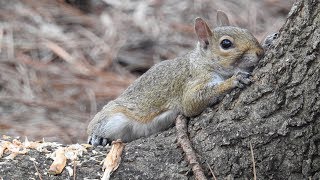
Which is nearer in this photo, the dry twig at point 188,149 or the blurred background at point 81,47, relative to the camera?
the dry twig at point 188,149

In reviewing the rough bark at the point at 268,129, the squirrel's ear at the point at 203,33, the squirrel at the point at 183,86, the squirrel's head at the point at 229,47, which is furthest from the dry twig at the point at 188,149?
the squirrel's ear at the point at 203,33

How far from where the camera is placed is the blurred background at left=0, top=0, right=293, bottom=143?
5.53m

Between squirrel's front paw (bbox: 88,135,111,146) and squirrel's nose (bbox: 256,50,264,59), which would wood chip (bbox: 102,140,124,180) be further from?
squirrel's nose (bbox: 256,50,264,59)

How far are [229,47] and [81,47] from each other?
2696 millimetres

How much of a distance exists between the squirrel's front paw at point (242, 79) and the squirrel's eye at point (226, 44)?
43 centimetres

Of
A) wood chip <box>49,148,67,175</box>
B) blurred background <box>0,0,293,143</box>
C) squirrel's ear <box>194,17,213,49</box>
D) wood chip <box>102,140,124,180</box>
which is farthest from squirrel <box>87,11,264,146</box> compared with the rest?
blurred background <box>0,0,293,143</box>

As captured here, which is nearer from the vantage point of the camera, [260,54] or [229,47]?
Result: [260,54]

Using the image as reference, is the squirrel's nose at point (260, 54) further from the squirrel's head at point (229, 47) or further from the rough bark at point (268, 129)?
the rough bark at point (268, 129)

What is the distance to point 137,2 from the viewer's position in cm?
666

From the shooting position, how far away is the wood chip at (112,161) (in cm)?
314

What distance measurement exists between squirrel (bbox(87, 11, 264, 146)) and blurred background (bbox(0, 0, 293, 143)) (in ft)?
4.65

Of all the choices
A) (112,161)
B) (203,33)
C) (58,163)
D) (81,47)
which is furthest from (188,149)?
(81,47)

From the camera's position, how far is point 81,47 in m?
6.11

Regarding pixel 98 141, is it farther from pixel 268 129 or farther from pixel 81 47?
pixel 81 47
